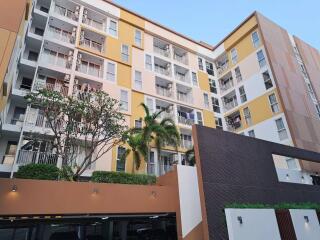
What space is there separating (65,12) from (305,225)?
25.8 meters

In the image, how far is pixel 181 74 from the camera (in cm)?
3045

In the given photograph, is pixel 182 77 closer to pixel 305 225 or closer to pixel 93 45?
pixel 93 45

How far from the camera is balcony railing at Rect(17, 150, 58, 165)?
1628 cm

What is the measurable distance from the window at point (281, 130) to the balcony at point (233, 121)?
469 centimetres

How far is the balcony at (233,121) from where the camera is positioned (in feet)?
91.7

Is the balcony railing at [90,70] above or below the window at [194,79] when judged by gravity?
below

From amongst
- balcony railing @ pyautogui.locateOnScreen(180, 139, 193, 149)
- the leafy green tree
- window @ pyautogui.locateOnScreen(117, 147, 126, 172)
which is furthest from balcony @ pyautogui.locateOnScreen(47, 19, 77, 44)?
balcony railing @ pyautogui.locateOnScreen(180, 139, 193, 149)

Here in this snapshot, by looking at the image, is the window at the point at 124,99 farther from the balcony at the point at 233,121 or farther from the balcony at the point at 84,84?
the balcony at the point at 233,121

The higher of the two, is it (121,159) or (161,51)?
(161,51)

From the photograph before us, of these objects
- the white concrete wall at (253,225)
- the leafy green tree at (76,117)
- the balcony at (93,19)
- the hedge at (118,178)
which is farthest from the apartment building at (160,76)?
the white concrete wall at (253,225)

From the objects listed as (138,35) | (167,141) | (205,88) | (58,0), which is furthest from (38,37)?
(205,88)

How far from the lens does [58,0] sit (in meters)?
23.8

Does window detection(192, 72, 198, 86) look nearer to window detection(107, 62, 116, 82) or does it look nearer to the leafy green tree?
window detection(107, 62, 116, 82)

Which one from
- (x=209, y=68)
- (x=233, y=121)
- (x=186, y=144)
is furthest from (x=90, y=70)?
(x=233, y=121)
